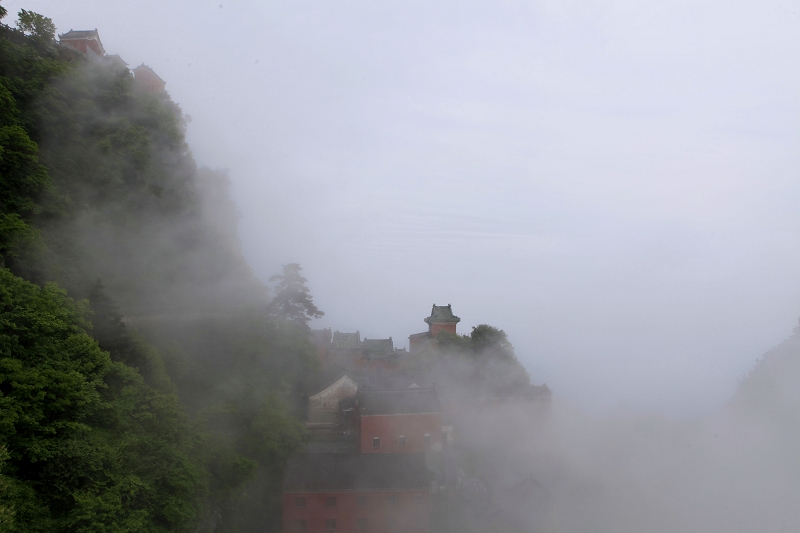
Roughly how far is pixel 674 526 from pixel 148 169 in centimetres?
2632

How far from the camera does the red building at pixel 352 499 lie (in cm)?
1650

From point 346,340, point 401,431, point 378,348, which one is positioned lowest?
point 401,431

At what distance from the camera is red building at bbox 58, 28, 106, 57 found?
1008 inches

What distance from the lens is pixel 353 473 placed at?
56.1 feet

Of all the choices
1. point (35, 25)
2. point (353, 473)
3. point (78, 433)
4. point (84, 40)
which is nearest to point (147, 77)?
point (84, 40)

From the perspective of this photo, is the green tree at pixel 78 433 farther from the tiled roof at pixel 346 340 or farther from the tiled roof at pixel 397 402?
the tiled roof at pixel 346 340

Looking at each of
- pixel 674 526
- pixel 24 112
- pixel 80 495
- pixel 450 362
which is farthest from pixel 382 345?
pixel 80 495

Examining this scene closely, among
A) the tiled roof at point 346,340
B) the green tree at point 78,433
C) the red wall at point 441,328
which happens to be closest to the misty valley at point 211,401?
the green tree at point 78,433

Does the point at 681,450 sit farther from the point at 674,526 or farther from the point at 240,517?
the point at 240,517

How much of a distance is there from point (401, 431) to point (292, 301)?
9745 millimetres

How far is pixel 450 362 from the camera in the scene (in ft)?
93.7

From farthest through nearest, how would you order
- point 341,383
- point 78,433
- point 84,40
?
point 84,40 → point 341,383 → point 78,433

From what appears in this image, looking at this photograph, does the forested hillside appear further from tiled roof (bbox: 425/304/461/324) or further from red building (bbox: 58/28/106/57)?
tiled roof (bbox: 425/304/461/324)

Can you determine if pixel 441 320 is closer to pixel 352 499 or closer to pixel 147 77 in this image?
pixel 352 499
